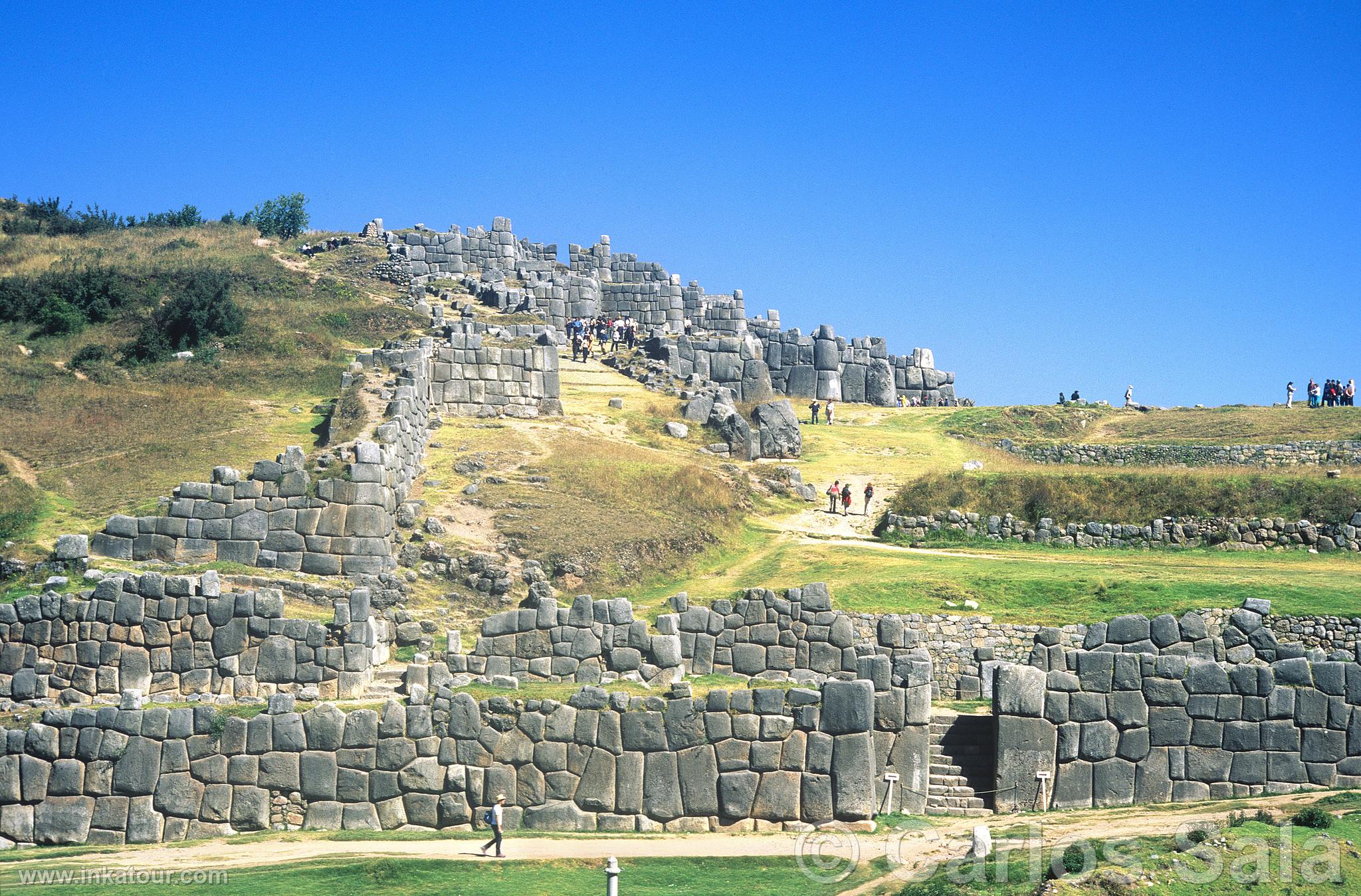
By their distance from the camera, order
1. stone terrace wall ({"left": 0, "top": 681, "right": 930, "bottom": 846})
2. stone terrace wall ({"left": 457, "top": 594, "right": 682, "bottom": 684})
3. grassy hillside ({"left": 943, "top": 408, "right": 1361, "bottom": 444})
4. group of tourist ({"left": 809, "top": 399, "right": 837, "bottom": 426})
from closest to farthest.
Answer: stone terrace wall ({"left": 0, "top": 681, "right": 930, "bottom": 846}) → stone terrace wall ({"left": 457, "top": 594, "right": 682, "bottom": 684}) → grassy hillside ({"left": 943, "top": 408, "right": 1361, "bottom": 444}) → group of tourist ({"left": 809, "top": 399, "right": 837, "bottom": 426})

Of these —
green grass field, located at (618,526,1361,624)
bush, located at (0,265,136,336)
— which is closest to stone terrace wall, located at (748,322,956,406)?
bush, located at (0,265,136,336)

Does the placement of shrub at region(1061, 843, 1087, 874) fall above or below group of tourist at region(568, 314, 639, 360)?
below

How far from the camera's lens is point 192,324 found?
50531 millimetres

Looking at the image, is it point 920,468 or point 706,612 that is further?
point 920,468

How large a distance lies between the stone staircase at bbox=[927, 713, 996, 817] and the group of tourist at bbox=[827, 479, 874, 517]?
69.1ft

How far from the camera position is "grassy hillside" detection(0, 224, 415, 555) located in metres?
35.7

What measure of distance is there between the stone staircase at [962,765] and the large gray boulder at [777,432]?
90.9ft

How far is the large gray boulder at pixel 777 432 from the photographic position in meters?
50.2

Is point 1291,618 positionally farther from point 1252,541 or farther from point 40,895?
point 40,895

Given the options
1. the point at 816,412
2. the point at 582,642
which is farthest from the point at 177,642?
the point at 816,412

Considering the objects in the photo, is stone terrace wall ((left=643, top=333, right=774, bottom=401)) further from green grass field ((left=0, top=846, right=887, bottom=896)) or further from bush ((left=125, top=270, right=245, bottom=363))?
green grass field ((left=0, top=846, right=887, bottom=896))

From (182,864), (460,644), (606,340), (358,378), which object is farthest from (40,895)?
(606,340)

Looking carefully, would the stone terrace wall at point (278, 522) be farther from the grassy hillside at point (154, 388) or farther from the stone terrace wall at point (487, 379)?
the stone terrace wall at point (487, 379)

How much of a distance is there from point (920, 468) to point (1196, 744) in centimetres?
2773
